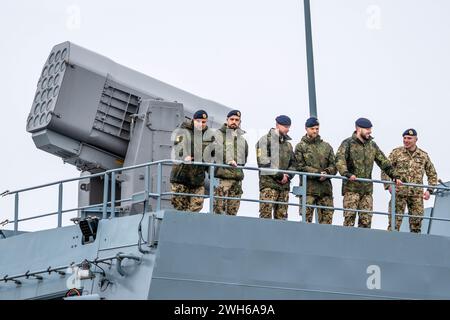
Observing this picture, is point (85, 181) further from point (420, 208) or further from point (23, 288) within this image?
point (420, 208)

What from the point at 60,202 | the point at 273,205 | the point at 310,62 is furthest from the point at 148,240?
the point at 310,62

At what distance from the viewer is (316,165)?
19.2 m

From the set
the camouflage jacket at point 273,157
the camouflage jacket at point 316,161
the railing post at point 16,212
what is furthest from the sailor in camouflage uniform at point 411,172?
the railing post at point 16,212

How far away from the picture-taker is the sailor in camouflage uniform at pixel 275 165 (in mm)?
18781

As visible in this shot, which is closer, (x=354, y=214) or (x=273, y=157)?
(x=273, y=157)

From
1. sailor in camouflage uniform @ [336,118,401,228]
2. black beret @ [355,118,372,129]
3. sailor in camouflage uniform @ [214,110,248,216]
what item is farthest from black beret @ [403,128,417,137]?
sailor in camouflage uniform @ [214,110,248,216]

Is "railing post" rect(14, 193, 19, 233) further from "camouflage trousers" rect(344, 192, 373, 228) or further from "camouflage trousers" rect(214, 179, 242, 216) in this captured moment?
"camouflage trousers" rect(344, 192, 373, 228)

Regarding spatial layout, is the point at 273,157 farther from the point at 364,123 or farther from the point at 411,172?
the point at 411,172

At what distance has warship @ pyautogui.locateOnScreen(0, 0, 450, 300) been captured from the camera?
17.4m

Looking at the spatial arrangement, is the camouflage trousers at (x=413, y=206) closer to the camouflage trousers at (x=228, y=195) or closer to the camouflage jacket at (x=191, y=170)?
A: the camouflage trousers at (x=228, y=195)

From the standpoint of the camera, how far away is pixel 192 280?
682 inches

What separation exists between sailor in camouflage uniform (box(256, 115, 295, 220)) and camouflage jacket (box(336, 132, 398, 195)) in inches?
31.5

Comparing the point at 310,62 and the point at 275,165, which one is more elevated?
the point at 310,62

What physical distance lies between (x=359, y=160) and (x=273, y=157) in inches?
50.1
